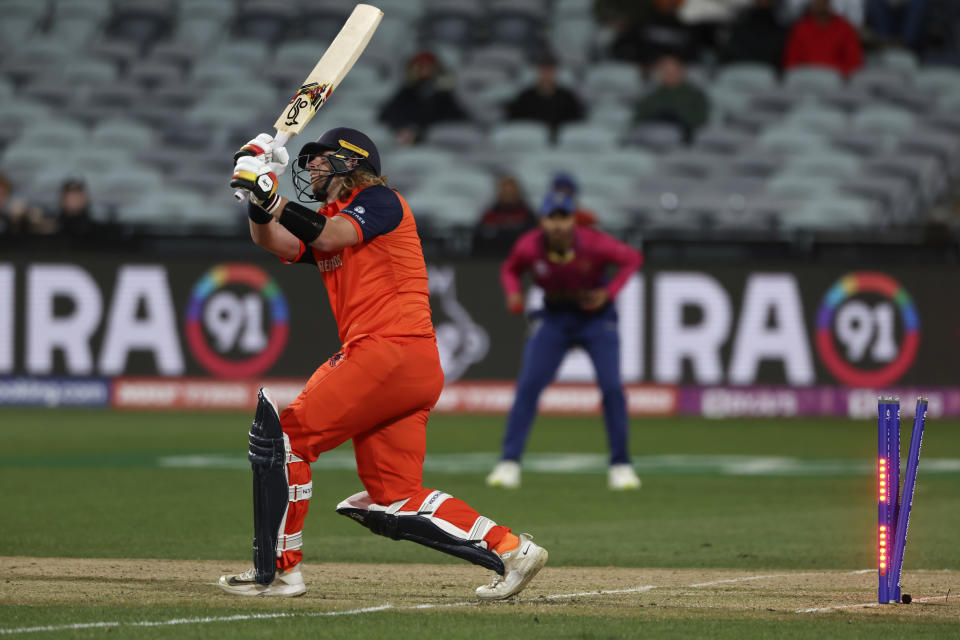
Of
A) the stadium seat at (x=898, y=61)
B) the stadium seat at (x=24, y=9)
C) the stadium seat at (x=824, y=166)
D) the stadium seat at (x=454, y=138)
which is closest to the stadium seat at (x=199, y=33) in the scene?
the stadium seat at (x=24, y=9)

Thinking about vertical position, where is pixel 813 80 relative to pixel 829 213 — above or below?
above

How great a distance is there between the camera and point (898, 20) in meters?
24.0

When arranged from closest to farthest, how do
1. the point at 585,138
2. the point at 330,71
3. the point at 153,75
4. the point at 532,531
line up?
1. the point at 330,71
2. the point at 532,531
3. the point at 585,138
4. the point at 153,75

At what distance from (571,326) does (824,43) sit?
11.0 metres

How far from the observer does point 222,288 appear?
19.1m

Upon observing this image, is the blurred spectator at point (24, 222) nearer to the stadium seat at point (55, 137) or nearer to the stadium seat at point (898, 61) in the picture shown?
the stadium seat at point (55, 137)

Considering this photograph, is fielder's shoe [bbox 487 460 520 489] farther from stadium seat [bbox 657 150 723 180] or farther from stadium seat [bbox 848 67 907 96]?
stadium seat [bbox 848 67 907 96]

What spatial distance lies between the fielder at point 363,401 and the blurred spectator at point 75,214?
12093mm

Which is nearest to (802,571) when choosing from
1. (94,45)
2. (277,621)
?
(277,621)

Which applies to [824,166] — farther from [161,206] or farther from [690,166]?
[161,206]

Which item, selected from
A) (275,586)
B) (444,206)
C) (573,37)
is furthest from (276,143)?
(573,37)

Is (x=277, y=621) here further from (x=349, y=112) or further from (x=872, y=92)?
(x=872, y=92)

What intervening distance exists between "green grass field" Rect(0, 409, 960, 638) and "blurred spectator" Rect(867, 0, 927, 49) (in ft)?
24.6

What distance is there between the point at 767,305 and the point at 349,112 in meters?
7.05
